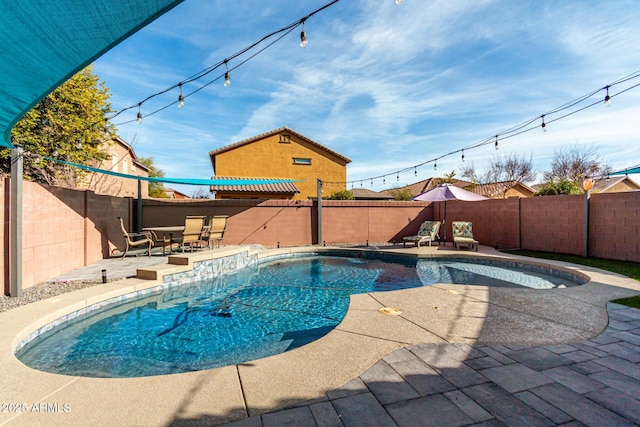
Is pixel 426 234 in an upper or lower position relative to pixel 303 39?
lower

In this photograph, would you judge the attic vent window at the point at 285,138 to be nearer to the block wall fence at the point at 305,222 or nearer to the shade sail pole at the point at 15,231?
the block wall fence at the point at 305,222

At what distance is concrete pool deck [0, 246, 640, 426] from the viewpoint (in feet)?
6.28

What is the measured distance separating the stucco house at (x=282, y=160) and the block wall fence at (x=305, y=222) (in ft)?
28.4

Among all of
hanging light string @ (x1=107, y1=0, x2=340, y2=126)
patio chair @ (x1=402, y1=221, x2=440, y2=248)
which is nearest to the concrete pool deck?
hanging light string @ (x1=107, y1=0, x2=340, y2=126)

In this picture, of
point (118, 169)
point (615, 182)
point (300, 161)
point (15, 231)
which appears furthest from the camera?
point (615, 182)

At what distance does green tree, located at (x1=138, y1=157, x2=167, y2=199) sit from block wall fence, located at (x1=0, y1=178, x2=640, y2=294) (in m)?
17.5

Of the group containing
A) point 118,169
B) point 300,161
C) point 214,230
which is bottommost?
point 214,230

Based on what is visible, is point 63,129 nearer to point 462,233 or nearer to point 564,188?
point 462,233

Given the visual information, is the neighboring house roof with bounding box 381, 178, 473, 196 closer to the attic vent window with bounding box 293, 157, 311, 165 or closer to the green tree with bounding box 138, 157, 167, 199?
the attic vent window with bounding box 293, 157, 311, 165

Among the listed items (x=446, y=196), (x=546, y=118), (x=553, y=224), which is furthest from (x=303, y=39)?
(x=553, y=224)

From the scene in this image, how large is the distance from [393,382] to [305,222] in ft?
34.4

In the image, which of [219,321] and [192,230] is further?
[192,230]

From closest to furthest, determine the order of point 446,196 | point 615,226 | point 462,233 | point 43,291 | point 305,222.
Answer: point 43,291 → point 615,226 → point 446,196 → point 462,233 → point 305,222

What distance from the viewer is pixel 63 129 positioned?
8.76 m
